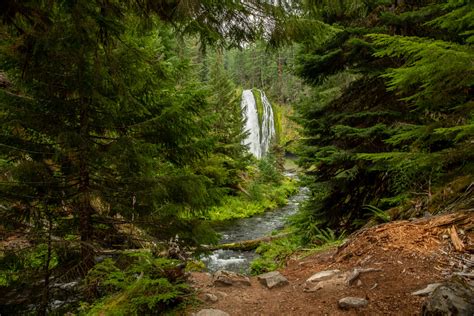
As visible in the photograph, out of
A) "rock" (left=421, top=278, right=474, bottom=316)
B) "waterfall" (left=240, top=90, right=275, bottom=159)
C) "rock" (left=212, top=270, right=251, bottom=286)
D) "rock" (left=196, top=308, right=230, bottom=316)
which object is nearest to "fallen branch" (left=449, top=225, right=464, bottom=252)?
"rock" (left=421, top=278, right=474, bottom=316)

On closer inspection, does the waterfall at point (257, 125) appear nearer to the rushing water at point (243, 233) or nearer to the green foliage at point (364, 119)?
the rushing water at point (243, 233)

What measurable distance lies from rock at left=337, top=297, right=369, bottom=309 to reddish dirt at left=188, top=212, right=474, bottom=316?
0.14 feet

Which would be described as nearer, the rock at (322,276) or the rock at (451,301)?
the rock at (451,301)

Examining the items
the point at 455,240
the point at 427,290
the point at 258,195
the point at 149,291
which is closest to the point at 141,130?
the point at 149,291

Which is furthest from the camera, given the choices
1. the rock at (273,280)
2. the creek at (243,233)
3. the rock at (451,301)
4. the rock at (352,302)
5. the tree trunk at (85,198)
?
the creek at (243,233)

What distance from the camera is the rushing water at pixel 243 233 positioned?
9.11 meters

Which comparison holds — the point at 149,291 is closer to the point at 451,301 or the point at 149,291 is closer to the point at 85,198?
the point at 85,198

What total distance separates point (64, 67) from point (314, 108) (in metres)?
5.86

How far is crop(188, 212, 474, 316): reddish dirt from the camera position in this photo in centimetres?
280

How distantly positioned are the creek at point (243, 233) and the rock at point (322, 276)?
6.74 feet

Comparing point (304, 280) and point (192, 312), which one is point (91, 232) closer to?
point (192, 312)

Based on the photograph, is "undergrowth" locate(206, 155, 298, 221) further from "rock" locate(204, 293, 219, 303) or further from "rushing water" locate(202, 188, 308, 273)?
"rock" locate(204, 293, 219, 303)

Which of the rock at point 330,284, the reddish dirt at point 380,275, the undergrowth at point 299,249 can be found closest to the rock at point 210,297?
the reddish dirt at point 380,275

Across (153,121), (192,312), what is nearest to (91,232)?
(153,121)
